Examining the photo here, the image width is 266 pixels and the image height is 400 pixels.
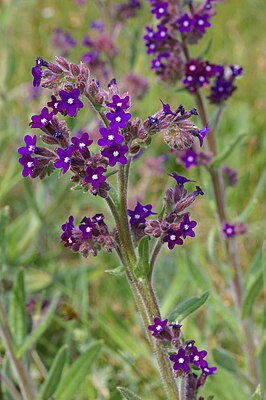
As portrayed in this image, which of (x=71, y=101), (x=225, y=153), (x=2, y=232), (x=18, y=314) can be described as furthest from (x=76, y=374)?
(x=71, y=101)

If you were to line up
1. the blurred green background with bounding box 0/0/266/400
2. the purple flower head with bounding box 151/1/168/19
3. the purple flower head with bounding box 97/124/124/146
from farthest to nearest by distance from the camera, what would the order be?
the blurred green background with bounding box 0/0/266/400 → the purple flower head with bounding box 151/1/168/19 → the purple flower head with bounding box 97/124/124/146

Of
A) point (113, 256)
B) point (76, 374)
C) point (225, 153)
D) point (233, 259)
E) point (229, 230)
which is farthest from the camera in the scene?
point (113, 256)

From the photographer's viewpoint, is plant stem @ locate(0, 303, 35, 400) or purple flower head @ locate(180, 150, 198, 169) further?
purple flower head @ locate(180, 150, 198, 169)

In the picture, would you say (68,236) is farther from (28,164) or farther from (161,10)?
(161,10)

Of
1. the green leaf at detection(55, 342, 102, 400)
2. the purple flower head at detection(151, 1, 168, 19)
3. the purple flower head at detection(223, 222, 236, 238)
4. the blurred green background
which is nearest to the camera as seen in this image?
the green leaf at detection(55, 342, 102, 400)

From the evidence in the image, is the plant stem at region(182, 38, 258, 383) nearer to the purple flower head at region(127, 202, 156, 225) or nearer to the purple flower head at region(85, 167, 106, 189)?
the purple flower head at region(127, 202, 156, 225)

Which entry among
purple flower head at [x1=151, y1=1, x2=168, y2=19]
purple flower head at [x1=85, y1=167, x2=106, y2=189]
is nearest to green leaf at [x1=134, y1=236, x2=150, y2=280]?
purple flower head at [x1=85, y1=167, x2=106, y2=189]

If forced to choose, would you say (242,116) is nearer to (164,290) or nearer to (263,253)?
(164,290)
